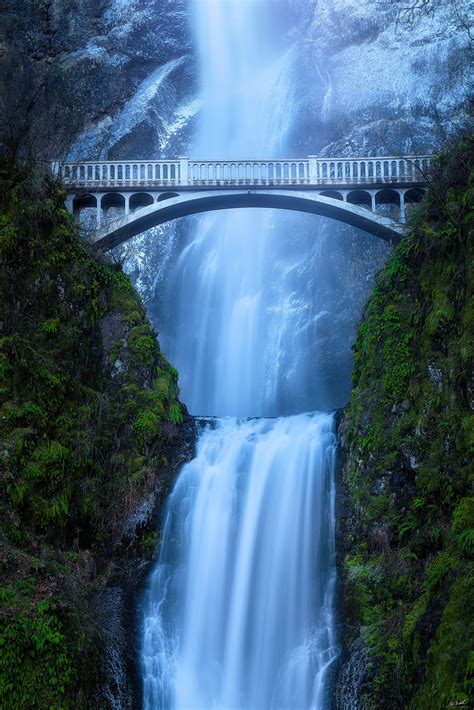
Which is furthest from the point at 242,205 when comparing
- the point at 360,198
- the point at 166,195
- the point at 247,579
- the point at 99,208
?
the point at 247,579

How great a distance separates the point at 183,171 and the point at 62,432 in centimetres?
1046

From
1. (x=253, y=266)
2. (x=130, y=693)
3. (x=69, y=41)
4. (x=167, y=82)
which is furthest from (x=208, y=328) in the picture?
(x=130, y=693)

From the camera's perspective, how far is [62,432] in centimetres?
1844

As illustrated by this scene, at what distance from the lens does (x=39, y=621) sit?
14.0 metres

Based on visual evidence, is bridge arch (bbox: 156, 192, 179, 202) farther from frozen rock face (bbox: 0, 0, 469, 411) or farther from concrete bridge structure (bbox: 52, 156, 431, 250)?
frozen rock face (bbox: 0, 0, 469, 411)

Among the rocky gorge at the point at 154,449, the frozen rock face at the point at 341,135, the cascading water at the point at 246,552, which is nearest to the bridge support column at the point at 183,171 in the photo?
the rocky gorge at the point at 154,449

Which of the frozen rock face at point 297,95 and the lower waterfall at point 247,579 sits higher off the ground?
the frozen rock face at point 297,95

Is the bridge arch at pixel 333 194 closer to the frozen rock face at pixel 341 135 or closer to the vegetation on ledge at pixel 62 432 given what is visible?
the vegetation on ledge at pixel 62 432

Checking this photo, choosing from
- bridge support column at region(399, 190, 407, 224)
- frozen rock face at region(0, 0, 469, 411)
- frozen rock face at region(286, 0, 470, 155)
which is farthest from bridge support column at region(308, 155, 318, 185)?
frozen rock face at region(286, 0, 470, 155)

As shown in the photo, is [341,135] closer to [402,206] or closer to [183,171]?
[402,206]

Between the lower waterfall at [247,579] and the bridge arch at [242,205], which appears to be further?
the bridge arch at [242,205]

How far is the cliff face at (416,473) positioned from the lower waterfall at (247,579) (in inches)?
26.1

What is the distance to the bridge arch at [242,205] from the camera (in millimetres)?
24203

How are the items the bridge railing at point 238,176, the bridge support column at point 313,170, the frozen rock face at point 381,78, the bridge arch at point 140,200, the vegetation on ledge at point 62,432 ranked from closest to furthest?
the vegetation on ledge at point 62,432 < the bridge railing at point 238,176 < the bridge support column at point 313,170 < the bridge arch at point 140,200 < the frozen rock face at point 381,78
